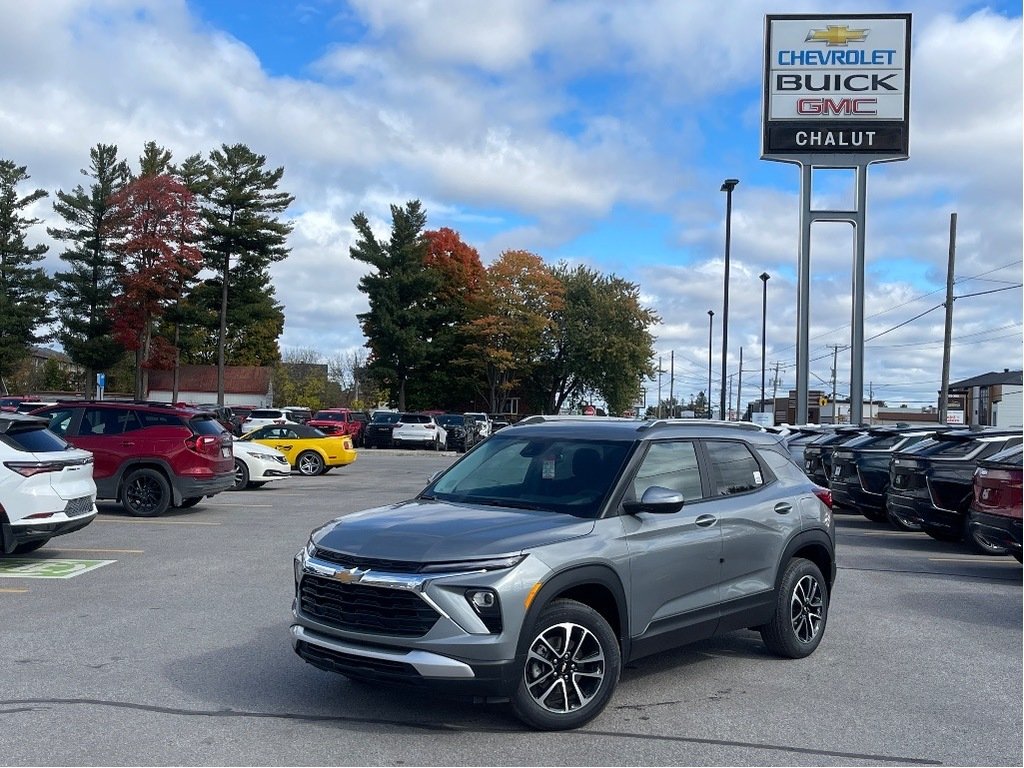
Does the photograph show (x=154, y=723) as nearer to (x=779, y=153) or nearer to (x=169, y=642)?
(x=169, y=642)

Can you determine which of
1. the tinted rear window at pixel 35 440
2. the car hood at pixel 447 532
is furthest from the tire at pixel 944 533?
the tinted rear window at pixel 35 440

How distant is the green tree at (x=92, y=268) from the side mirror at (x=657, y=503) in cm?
5460

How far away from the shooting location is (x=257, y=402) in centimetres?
8781

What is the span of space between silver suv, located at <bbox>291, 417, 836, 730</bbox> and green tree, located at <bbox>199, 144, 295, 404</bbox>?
1946 inches

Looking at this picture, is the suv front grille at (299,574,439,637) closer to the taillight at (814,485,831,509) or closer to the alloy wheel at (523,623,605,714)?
the alloy wheel at (523,623,605,714)

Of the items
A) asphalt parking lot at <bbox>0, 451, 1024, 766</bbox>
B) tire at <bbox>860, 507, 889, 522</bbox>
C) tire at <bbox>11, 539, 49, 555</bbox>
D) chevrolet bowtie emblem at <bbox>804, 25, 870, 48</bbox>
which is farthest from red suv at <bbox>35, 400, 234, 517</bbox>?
chevrolet bowtie emblem at <bbox>804, 25, 870, 48</bbox>

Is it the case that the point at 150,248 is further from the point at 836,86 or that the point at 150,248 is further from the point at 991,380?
the point at 991,380

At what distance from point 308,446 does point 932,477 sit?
17.8 m

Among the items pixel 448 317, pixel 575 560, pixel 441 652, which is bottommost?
pixel 441 652

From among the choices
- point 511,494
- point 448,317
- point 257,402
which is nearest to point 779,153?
point 511,494

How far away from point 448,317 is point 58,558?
2219 inches

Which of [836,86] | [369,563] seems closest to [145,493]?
[369,563]

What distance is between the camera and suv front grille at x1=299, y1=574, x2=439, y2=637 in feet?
18.4

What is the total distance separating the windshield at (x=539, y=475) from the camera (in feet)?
21.8
